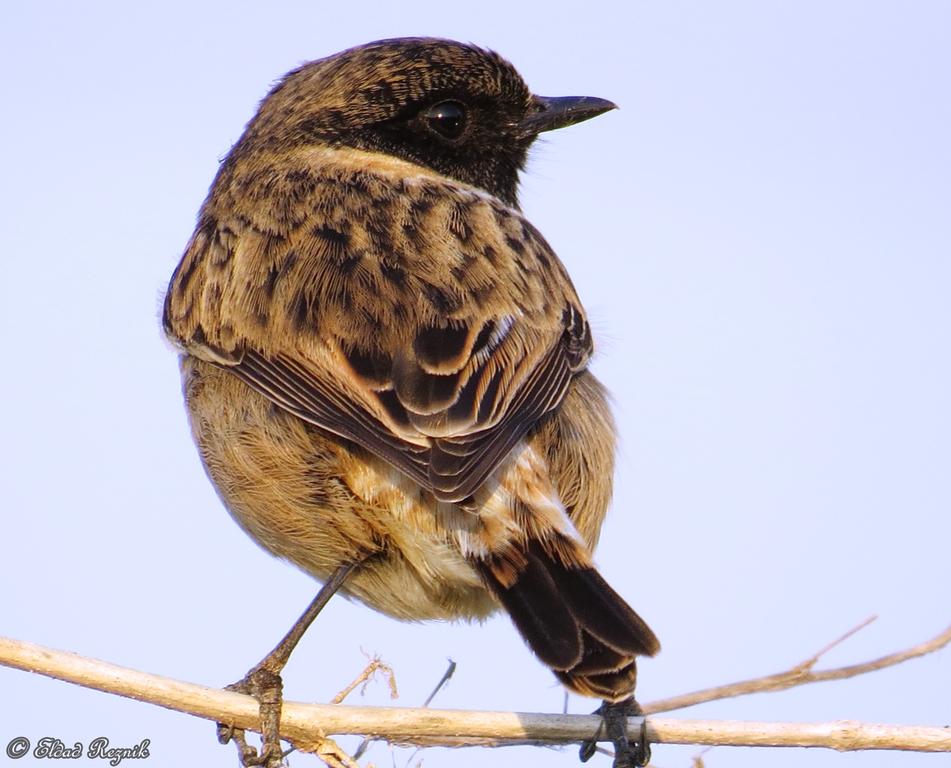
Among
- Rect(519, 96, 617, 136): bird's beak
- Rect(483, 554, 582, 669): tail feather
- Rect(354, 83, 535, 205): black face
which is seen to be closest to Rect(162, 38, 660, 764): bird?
Rect(483, 554, 582, 669): tail feather

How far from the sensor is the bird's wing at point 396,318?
5.31m

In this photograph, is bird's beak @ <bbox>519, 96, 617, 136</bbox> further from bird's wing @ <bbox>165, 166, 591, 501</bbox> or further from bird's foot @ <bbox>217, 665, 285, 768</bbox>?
bird's foot @ <bbox>217, 665, 285, 768</bbox>

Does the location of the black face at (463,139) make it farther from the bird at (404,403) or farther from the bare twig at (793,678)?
the bare twig at (793,678)

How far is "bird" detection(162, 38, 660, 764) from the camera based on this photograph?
5258 millimetres

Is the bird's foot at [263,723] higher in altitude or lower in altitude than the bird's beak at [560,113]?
lower

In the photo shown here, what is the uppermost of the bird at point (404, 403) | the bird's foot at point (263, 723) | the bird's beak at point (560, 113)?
the bird's beak at point (560, 113)

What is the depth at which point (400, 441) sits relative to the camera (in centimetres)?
523

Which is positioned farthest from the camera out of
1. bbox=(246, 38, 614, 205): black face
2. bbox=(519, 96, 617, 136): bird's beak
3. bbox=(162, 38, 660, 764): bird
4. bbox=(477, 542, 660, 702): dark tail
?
bbox=(519, 96, 617, 136): bird's beak

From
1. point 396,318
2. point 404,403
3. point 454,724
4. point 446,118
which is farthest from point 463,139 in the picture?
point 454,724

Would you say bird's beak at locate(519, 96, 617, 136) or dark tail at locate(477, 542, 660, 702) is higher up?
bird's beak at locate(519, 96, 617, 136)

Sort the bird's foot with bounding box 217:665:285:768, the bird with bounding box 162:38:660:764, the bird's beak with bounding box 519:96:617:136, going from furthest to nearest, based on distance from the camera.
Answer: the bird's beak with bounding box 519:96:617:136
the bird's foot with bounding box 217:665:285:768
the bird with bounding box 162:38:660:764

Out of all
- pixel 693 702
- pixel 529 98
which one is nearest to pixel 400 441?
pixel 693 702

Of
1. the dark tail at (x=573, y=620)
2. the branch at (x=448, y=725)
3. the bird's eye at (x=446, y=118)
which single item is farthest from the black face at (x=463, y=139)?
the branch at (x=448, y=725)

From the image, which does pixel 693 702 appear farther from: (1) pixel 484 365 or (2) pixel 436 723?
A: (1) pixel 484 365
